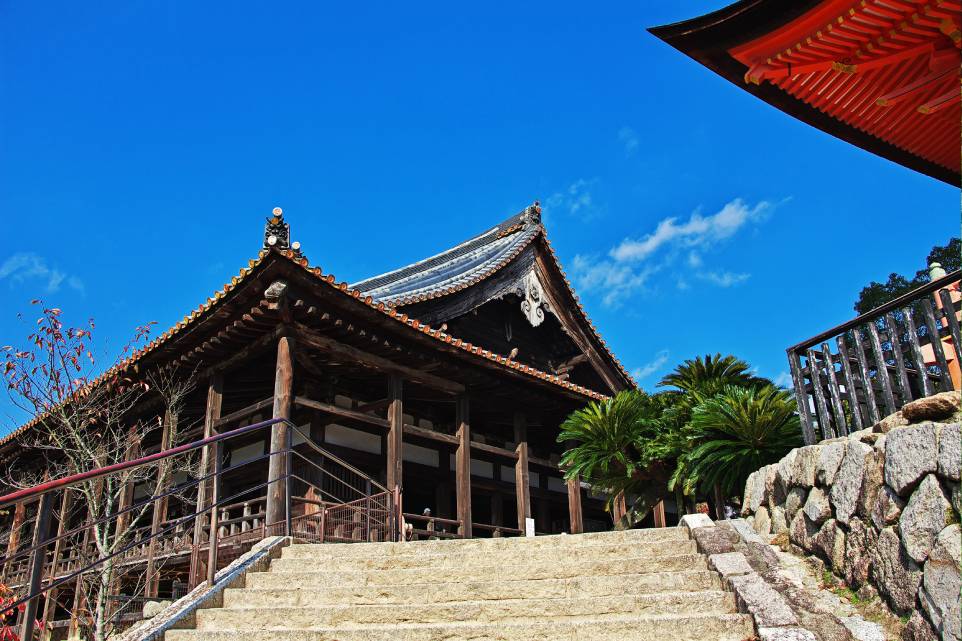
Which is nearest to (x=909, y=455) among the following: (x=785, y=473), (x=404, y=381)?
(x=785, y=473)

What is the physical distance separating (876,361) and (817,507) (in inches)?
44.3

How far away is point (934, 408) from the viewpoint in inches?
173

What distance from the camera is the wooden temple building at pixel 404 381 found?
9727 mm

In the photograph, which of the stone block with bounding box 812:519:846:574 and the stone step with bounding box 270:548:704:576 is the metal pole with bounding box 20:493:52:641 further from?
the stone block with bounding box 812:519:846:574

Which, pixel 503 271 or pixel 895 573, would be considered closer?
pixel 895 573

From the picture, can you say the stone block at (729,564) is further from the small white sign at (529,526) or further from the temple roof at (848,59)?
the small white sign at (529,526)

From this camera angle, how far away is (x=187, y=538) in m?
10.8

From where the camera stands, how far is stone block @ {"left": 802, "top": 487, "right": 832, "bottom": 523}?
16.9ft

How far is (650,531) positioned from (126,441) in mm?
8785

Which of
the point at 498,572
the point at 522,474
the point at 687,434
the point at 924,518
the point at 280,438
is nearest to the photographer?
the point at 924,518

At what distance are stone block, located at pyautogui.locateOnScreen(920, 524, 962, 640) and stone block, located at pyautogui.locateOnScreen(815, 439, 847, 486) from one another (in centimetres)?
114

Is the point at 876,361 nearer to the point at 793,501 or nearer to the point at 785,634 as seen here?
the point at 793,501

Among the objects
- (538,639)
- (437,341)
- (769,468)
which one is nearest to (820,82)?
(769,468)

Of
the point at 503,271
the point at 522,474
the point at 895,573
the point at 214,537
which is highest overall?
the point at 503,271
